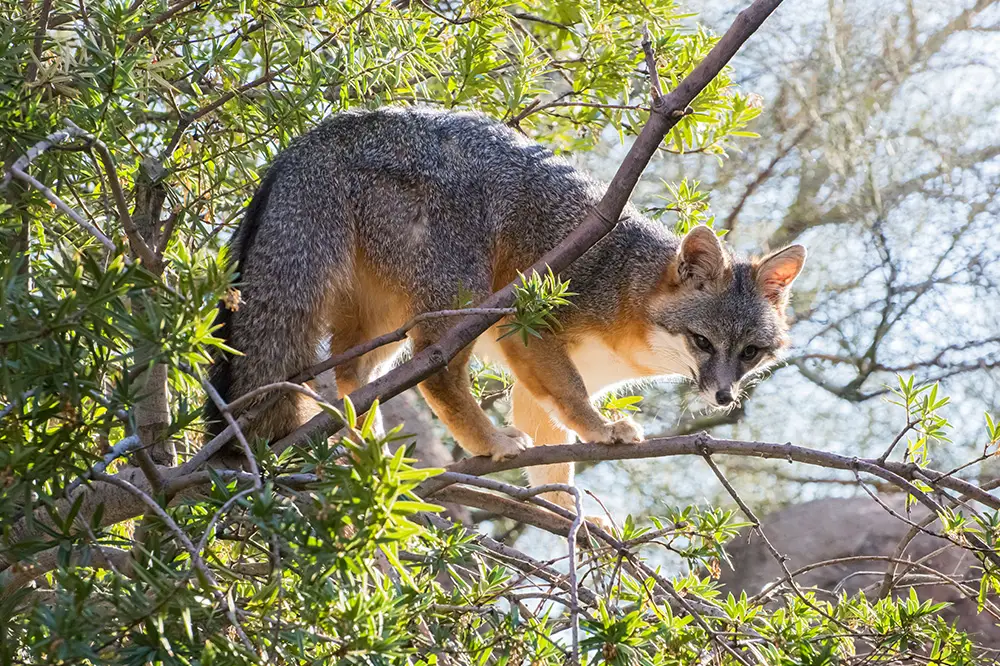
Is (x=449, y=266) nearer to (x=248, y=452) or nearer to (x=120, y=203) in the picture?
(x=120, y=203)

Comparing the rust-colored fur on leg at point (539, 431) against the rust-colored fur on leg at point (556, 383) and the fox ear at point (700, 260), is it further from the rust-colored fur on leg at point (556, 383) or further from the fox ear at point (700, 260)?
the fox ear at point (700, 260)

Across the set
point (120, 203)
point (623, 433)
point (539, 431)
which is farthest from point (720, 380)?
point (120, 203)

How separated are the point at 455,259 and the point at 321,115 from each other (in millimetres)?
875

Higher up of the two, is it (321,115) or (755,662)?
(321,115)

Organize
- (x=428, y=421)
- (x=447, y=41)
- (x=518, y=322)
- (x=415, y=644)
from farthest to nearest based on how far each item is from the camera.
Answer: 1. (x=428, y=421)
2. (x=447, y=41)
3. (x=518, y=322)
4. (x=415, y=644)

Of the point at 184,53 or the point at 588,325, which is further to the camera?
the point at 588,325

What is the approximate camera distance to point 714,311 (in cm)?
421

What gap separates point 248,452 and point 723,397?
2.44 m

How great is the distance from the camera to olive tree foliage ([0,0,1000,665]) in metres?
1.76

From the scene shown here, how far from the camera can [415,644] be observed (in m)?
2.18

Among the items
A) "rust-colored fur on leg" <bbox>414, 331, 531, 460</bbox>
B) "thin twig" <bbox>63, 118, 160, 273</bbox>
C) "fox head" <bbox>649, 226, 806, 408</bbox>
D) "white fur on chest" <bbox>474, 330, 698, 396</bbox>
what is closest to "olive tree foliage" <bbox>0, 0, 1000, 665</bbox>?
"thin twig" <bbox>63, 118, 160, 273</bbox>

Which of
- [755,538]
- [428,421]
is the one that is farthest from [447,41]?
[755,538]

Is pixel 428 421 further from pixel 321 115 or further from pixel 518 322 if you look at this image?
pixel 518 322

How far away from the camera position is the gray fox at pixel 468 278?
3279mm
